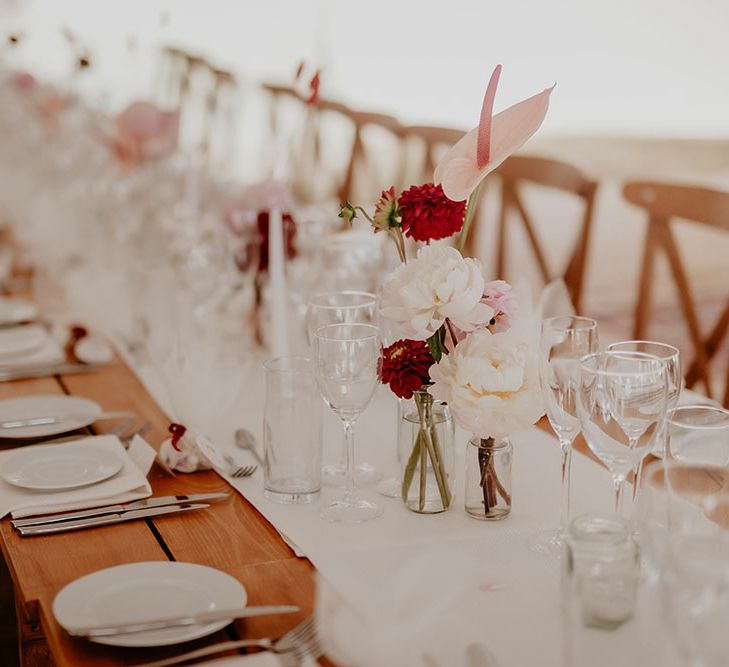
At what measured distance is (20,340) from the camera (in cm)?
204

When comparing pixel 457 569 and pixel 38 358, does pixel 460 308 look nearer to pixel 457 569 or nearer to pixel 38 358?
pixel 457 569

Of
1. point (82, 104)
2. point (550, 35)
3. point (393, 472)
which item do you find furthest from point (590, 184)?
point (550, 35)

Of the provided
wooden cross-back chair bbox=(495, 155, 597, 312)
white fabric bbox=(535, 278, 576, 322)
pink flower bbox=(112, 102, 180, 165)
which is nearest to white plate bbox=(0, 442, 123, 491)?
white fabric bbox=(535, 278, 576, 322)

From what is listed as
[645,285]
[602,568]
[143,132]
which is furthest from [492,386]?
[143,132]

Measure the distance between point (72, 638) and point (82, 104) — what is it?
3.14m

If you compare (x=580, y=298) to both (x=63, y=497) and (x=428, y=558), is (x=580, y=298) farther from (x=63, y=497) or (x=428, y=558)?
(x=428, y=558)

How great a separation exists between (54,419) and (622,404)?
897mm

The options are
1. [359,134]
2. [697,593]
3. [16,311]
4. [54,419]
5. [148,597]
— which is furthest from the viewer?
[359,134]

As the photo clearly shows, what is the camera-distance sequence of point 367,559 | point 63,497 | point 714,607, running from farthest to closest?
point 63,497 → point 367,559 → point 714,607

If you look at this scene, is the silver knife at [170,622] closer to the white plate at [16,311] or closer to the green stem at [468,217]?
the green stem at [468,217]

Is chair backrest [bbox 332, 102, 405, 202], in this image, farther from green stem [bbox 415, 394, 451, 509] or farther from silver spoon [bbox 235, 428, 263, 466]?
green stem [bbox 415, 394, 451, 509]

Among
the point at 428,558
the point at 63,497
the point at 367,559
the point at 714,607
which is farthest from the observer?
the point at 63,497

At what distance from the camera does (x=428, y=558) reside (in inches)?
35.5

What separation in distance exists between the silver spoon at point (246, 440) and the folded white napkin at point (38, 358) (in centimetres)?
56
